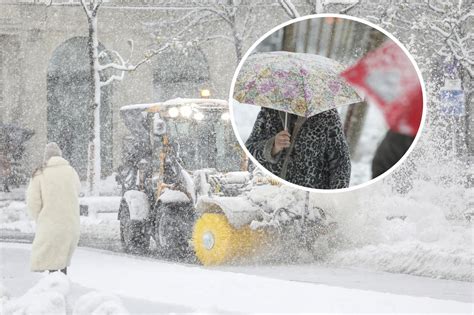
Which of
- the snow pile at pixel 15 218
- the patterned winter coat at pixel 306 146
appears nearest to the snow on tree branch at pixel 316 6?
the patterned winter coat at pixel 306 146

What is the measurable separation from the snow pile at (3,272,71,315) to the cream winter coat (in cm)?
11

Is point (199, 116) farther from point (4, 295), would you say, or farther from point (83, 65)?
point (4, 295)

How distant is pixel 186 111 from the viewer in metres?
4.95

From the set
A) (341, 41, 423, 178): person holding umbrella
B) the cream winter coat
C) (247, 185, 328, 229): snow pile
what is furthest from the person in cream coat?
(341, 41, 423, 178): person holding umbrella

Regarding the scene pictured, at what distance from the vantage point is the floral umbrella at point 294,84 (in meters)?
3.73

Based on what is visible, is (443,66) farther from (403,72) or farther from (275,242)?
(275,242)

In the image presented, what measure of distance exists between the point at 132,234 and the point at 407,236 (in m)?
1.54

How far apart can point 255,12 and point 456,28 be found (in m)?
1.04

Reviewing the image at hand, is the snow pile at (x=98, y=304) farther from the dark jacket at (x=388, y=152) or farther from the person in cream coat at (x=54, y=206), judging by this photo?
the dark jacket at (x=388, y=152)

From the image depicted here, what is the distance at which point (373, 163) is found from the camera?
3.68m

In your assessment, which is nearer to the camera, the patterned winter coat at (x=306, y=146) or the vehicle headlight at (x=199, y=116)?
the patterned winter coat at (x=306, y=146)

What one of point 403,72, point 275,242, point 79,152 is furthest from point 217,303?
point 403,72

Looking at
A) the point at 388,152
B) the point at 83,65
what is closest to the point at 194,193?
the point at 83,65

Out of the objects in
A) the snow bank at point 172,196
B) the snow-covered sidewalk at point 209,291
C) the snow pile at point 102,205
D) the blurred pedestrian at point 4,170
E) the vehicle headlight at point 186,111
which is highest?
the vehicle headlight at point 186,111
